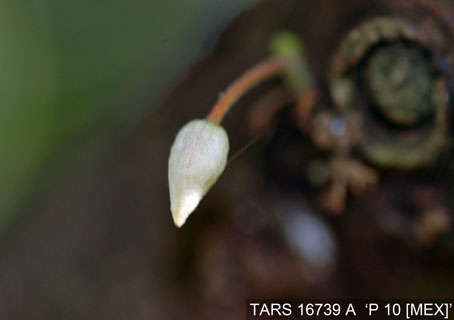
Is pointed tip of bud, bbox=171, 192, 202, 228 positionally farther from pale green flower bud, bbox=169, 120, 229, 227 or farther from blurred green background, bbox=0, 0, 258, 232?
blurred green background, bbox=0, 0, 258, 232

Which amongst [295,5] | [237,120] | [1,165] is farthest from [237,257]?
[1,165]

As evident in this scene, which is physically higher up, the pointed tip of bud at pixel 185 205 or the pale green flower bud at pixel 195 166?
the pale green flower bud at pixel 195 166

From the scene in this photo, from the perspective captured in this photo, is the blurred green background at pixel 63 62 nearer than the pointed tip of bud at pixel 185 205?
No

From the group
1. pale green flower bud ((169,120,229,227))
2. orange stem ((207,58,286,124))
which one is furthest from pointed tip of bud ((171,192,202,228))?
orange stem ((207,58,286,124))

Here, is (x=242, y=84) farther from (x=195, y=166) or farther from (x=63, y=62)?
(x=63, y=62)

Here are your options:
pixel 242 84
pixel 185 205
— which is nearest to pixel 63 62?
pixel 242 84

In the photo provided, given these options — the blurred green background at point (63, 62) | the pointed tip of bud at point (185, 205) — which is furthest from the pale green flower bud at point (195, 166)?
the blurred green background at point (63, 62)

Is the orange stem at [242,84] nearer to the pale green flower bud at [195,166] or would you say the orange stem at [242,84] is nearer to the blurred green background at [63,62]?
the pale green flower bud at [195,166]

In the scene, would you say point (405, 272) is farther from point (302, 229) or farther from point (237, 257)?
point (237, 257)
